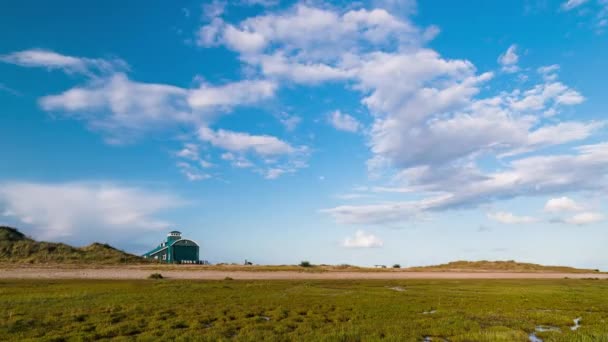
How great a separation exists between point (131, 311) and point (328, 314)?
14563 millimetres

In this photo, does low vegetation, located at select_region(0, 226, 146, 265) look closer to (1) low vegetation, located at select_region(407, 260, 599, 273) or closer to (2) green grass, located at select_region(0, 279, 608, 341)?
(2) green grass, located at select_region(0, 279, 608, 341)

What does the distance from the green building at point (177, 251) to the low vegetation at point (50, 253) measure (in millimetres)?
12415

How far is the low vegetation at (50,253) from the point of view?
315 feet

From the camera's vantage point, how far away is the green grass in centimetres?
2206

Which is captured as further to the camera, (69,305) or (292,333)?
(69,305)

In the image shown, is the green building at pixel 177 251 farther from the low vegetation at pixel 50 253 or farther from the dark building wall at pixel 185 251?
the low vegetation at pixel 50 253

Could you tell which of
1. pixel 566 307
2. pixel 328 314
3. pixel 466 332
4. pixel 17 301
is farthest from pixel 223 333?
pixel 566 307

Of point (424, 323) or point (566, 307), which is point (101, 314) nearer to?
point (424, 323)

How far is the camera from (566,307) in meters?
34.9

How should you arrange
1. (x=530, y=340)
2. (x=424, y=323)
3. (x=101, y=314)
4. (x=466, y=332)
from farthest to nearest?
(x=101, y=314)
(x=424, y=323)
(x=466, y=332)
(x=530, y=340)

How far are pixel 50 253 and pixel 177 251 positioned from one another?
110 feet

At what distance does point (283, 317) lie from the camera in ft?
92.2

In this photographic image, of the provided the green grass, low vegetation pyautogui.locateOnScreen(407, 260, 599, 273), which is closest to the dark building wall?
low vegetation pyautogui.locateOnScreen(407, 260, 599, 273)

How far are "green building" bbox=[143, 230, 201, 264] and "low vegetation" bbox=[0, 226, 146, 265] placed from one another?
12.4 meters
